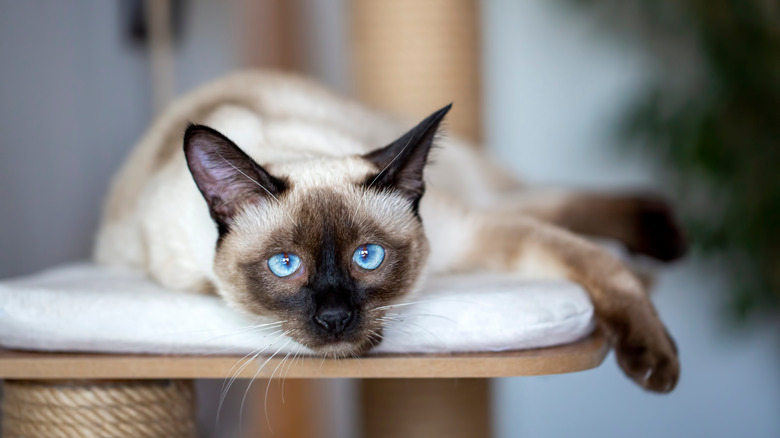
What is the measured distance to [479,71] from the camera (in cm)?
281

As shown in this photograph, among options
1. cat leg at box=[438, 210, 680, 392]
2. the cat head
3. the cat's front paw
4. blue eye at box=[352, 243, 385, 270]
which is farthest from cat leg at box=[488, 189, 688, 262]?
blue eye at box=[352, 243, 385, 270]

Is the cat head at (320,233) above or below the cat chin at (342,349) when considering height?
above

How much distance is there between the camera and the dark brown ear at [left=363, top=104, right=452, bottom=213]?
1157mm

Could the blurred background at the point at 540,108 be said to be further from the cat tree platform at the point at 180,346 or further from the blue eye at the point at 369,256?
the blue eye at the point at 369,256

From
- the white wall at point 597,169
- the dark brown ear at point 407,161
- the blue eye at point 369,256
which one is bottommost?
the white wall at point 597,169

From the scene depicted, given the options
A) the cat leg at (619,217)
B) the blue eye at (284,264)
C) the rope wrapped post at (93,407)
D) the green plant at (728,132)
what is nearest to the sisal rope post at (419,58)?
the cat leg at (619,217)

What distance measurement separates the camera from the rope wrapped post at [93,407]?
1.31 metres

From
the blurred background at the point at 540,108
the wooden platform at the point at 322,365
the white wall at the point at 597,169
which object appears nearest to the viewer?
the wooden platform at the point at 322,365

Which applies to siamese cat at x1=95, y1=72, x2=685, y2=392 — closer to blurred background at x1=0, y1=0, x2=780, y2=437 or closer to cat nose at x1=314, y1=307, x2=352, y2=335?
cat nose at x1=314, y1=307, x2=352, y2=335

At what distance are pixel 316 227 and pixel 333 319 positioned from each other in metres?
0.17

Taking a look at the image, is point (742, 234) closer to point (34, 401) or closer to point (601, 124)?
point (601, 124)

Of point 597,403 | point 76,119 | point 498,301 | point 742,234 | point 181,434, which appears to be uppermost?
point 76,119

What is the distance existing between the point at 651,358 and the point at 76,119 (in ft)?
6.82

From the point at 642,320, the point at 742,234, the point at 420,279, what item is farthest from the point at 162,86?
the point at 742,234
